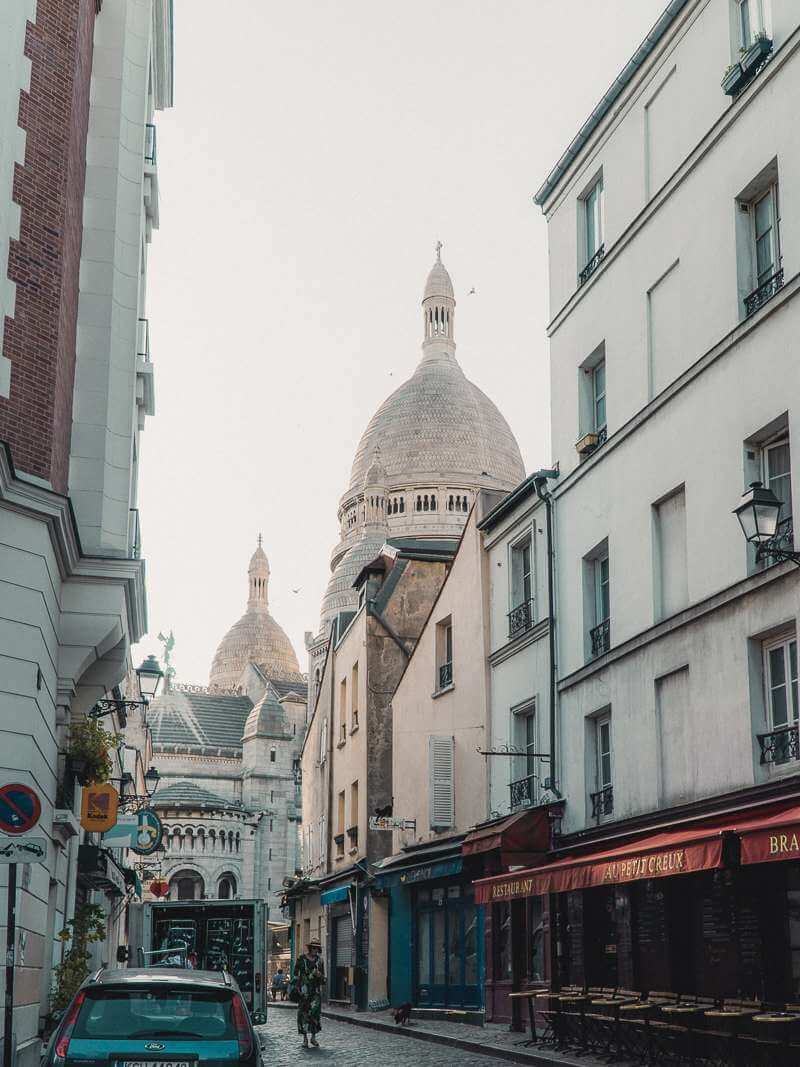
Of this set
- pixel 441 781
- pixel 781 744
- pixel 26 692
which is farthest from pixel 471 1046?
A: pixel 26 692

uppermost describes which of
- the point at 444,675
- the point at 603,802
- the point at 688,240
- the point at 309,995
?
the point at 688,240

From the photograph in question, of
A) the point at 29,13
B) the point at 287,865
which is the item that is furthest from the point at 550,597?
the point at 287,865

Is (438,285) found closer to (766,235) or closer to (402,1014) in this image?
(402,1014)

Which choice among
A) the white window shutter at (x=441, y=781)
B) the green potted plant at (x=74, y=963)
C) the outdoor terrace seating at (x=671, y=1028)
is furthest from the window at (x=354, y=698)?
the green potted plant at (x=74, y=963)

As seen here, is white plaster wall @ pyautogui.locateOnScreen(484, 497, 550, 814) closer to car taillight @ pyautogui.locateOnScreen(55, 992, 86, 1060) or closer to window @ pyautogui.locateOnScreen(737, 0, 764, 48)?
window @ pyautogui.locateOnScreen(737, 0, 764, 48)

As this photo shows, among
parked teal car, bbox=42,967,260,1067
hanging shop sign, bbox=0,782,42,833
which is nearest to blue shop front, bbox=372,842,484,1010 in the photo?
hanging shop sign, bbox=0,782,42,833

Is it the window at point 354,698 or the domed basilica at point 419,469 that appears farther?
the domed basilica at point 419,469

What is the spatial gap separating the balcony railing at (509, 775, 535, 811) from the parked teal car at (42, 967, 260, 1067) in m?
14.1

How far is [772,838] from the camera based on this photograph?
12742 millimetres

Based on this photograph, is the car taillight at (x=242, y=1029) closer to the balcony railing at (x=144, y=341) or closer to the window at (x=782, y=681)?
the window at (x=782, y=681)

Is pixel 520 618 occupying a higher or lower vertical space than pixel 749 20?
lower

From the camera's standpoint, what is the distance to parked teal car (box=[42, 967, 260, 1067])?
353 inches

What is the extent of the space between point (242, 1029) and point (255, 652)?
13900 centimetres

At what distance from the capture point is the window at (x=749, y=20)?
→ 17703 mm
